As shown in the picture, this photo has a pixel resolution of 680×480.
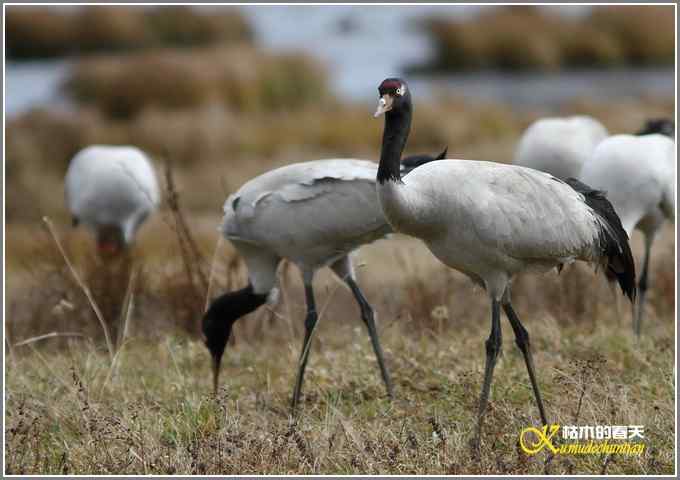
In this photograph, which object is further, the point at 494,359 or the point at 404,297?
the point at 404,297

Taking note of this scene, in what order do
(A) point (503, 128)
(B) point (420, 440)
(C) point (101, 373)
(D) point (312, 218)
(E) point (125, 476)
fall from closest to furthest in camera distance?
(E) point (125, 476) → (B) point (420, 440) → (D) point (312, 218) → (C) point (101, 373) → (A) point (503, 128)

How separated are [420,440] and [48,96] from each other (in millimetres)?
17398

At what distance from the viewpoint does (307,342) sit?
5.39m

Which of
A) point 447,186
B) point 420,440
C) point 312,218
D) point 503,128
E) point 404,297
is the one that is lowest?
point 503,128

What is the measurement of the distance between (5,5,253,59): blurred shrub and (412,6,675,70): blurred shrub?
16.5ft

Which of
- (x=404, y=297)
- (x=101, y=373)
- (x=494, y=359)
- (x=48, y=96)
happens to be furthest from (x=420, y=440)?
(x=48, y=96)

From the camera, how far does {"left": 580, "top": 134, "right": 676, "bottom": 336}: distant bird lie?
6.40 m

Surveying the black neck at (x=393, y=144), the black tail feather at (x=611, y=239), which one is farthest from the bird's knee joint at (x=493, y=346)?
the black neck at (x=393, y=144)

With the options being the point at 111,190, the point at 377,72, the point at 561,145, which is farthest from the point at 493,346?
the point at 377,72

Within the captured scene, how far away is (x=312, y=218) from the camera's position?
5.22m

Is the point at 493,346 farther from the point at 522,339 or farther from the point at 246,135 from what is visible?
the point at 246,135

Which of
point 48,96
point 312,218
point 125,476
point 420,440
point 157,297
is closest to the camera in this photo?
point 125,476

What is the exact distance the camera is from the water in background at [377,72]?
21.0 meters

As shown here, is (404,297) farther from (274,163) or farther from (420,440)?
(274,163)
